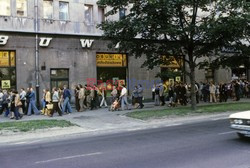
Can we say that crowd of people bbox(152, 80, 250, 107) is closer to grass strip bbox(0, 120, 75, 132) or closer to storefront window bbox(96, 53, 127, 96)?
storefront window bbox(96, 53, 127, 96)

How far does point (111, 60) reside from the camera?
80.6 feet

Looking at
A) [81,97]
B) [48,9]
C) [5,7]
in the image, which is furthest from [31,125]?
[48,9]

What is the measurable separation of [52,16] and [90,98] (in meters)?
6.94

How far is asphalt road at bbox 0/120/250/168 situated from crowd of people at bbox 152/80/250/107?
428 inches

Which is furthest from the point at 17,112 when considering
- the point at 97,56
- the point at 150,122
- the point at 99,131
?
the point at 97,56

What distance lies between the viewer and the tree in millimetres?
15195

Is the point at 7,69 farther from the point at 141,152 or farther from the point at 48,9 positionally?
the point at 141,152

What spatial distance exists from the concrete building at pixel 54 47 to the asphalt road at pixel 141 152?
458 inches

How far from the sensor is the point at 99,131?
12367mm

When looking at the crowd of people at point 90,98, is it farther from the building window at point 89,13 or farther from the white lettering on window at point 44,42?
the building window at point 89,13

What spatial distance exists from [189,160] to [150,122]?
7.56 metres

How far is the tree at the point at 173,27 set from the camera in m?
15.2

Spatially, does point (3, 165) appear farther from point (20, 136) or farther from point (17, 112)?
point (17, 112)

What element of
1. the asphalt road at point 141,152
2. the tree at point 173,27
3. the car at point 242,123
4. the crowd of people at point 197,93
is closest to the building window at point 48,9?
the tree at point 173,27
